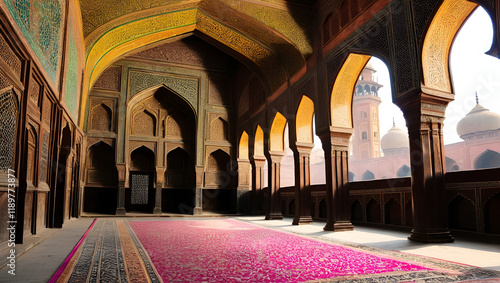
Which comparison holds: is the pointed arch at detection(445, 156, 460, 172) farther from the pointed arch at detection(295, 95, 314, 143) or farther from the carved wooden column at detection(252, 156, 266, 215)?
the pointed arch at detection(295, 95, 314, 143)

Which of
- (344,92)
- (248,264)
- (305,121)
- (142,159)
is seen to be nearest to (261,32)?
(305,121)

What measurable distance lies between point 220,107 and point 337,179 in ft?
20.1

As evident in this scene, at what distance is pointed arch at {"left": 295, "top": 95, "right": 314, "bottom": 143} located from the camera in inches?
302

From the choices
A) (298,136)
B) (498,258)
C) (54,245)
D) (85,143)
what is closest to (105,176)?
(85,143)

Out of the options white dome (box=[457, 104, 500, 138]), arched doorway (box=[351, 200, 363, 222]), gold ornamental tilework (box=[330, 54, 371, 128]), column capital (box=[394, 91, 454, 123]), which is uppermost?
white dome (box=[457, 104, 500, 138])

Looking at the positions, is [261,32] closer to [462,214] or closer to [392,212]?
[392,212]

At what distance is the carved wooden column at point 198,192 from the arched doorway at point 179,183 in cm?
28

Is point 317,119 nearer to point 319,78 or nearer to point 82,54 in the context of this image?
point 319,78

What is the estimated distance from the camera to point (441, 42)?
15.2 feet

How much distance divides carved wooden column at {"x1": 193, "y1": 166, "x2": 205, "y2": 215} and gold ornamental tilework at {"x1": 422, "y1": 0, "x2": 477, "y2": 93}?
7.65m

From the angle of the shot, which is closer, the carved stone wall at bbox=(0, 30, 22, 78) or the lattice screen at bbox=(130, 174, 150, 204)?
the carved stone wall at bbox=(0, 30, 22, 78)

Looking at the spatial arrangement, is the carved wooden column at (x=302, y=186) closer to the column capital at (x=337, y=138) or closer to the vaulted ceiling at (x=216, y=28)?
the column capital at (x=337, y=138)

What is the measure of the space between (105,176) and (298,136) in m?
5.93

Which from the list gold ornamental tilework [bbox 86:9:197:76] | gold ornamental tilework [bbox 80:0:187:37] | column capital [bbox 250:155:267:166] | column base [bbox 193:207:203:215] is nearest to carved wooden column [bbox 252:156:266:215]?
column capital [bbox 250:155:267:166]
